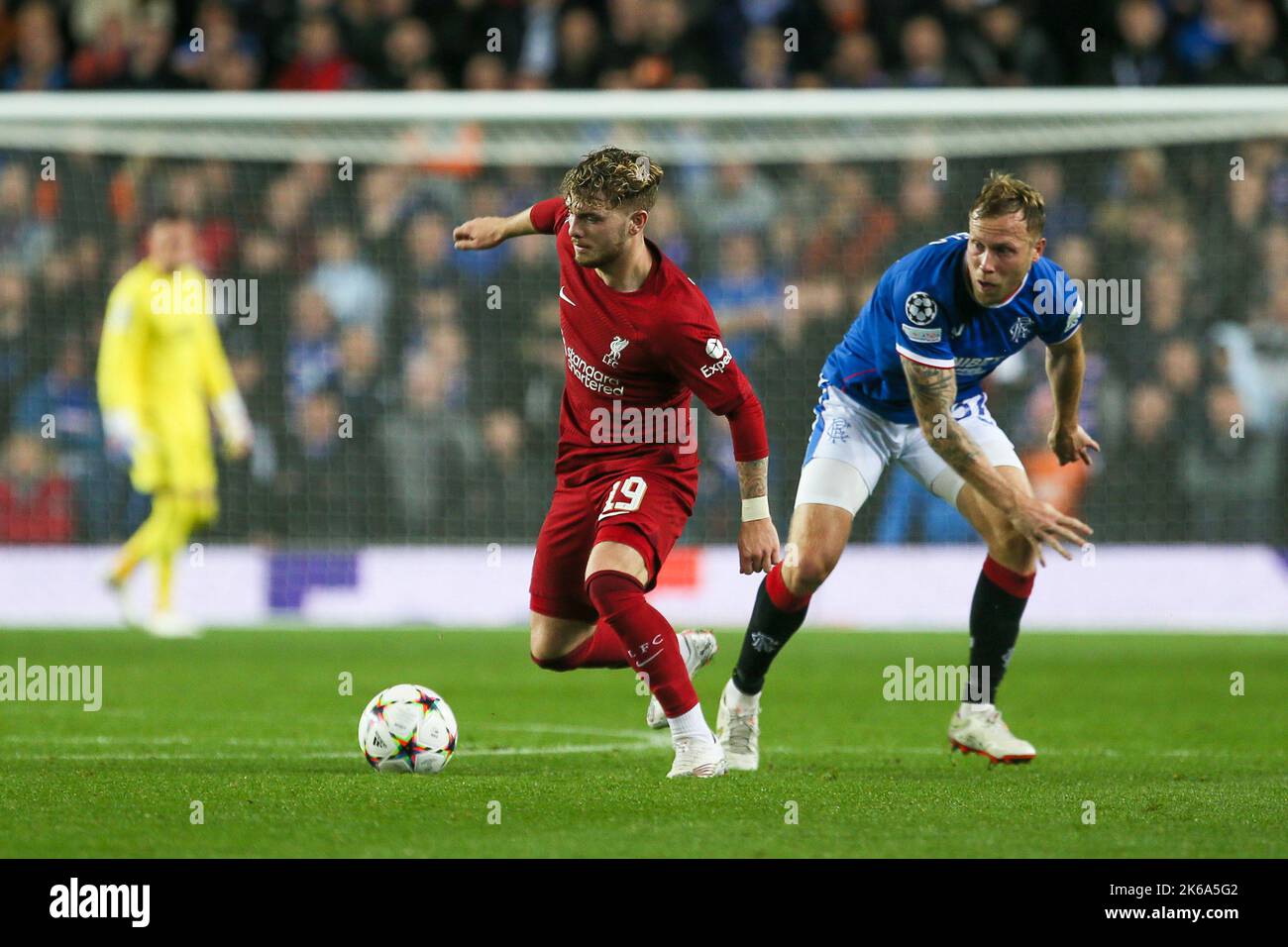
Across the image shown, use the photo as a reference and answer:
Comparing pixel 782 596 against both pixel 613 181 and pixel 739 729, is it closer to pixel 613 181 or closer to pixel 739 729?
pixel 739 729

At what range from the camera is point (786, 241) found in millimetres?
15086

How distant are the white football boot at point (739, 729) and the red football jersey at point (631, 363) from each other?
94cm

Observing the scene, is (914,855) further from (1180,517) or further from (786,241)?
(786,241)

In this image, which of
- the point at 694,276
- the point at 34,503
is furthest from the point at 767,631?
the point at 34,503

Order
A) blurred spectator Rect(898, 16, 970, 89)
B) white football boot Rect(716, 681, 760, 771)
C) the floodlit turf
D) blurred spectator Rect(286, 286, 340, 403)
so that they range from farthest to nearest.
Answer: blurred spectator Rect(898, 16, 970, 89), blurred spectator Rect(286, 286, 340, 403), white football boot Rect(716, 681, 760, 771), the floodlit turf

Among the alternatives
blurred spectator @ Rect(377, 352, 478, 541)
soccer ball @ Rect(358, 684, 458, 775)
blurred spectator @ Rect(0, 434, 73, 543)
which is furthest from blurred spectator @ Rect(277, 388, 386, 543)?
soccer ball @ Rect(358, 684, 458, 775)

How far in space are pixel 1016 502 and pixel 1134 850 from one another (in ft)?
5.81

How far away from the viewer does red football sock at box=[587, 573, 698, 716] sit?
6.01 meters

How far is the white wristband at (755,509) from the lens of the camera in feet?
19.6

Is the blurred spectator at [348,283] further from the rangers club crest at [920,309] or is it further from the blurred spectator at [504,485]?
the rangers club crest at [920,309]

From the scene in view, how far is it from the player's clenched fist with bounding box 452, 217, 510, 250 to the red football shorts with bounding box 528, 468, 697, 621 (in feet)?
3.23

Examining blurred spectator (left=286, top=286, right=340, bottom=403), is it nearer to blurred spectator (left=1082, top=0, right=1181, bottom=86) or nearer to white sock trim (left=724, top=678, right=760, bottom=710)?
blurred spectator (left=1082, top=0, right=1181, bottom=86)

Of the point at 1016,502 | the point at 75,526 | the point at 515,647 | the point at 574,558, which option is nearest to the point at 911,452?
the point at 1016,502

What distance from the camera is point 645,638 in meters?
6.01
